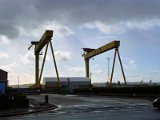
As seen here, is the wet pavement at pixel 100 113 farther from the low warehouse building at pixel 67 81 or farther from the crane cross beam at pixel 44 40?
the low warehouse building at pixel 67 81

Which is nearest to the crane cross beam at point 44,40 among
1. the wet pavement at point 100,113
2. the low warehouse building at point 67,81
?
the low warehouse building at point 67,81

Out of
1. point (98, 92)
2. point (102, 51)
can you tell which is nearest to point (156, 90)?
point (98, 92)

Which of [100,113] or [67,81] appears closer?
[100,113]

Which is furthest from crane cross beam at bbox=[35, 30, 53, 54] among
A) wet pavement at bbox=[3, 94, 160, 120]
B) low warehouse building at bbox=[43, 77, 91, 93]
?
wet pavement at bbox=[3, 94, 160, 120]

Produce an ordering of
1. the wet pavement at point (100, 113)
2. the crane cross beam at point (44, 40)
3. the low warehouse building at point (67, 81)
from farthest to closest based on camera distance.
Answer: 1. the low warehouse building at point (67, 81)
2. the crane cross beam at point (44, 40)
3. the wet pavement at point (100, 113)

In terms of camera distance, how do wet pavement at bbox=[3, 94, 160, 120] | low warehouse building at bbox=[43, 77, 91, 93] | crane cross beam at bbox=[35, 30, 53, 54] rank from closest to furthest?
wet pavement at bbox=[3, 94, 160, 120] → crane cross beam at bbox=[35, 30, 53, 54] → low warehouse building at bbox=[43, 77, 91, 93]

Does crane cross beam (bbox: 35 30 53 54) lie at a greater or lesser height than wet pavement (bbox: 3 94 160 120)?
greater

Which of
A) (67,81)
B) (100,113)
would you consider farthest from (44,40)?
(100,113)

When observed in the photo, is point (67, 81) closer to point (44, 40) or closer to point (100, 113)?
point (44, 40)

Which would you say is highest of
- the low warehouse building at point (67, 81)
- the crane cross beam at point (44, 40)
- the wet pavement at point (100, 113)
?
the crane cross beam at point (44, 40)

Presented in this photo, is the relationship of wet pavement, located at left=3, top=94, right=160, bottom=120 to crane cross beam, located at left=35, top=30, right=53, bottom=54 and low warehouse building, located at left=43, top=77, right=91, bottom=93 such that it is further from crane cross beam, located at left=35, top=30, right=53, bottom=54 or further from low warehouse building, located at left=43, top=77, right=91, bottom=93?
low warehouse building, located at left=43, top=77, right=91, bottom=93

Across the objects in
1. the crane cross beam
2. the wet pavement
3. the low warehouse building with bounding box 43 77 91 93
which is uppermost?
the crane cross beam

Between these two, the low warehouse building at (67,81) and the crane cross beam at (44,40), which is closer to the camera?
the crane cross beam at (44,40)

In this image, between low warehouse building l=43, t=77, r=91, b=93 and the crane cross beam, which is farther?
low warehouse building l=43, t=77, r=91, b=93
